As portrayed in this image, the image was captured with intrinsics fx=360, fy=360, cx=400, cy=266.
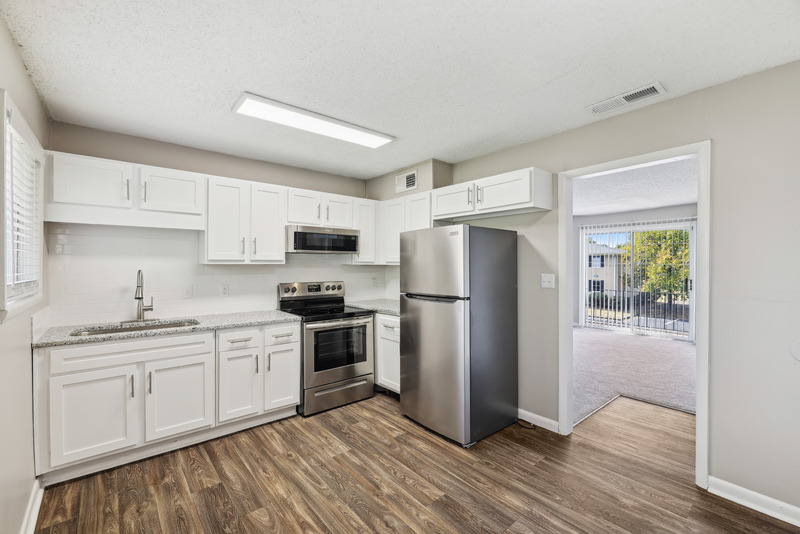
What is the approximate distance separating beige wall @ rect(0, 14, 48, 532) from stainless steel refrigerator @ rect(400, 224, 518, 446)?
2.48 metres

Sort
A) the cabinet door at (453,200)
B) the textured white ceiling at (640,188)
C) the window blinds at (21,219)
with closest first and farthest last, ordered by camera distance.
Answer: the window blinds at (21,219)
the cabinet door at (453,200)
the textured white ceiling at (640,188)

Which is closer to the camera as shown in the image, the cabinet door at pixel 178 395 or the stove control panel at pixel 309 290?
the cabinet door at pixel 178 395

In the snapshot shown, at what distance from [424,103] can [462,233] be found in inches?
38.6

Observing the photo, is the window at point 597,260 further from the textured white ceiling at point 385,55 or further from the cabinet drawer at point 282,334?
the cabinet drawer at point 282,334

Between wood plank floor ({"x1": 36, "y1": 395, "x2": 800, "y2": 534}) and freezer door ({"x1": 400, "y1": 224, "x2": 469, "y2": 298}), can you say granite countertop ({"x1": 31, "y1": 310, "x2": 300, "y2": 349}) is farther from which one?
freezer door ({"x1": 400, "y1": 224, "x2": 469, "y2": 298})

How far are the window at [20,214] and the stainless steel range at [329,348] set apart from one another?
1.86m

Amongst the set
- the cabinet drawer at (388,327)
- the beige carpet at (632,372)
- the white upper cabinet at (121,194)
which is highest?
the white upper cabinet at (121,194)

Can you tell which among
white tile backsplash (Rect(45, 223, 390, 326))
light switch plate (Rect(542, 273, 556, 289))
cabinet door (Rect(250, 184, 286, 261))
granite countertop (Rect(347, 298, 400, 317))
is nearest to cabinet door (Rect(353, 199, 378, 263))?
granite countertop (Rect(347, 298, 400, 317))

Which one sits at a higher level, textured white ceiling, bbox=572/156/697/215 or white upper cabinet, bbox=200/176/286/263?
textured white ceiling, bbox=572/156/697/215

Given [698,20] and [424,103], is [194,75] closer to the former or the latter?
[424,103]

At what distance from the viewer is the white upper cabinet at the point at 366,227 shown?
422 centimetres

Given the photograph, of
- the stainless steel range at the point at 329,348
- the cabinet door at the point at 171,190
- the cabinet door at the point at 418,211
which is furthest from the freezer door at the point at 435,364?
the cabinet door at the point at 171,190

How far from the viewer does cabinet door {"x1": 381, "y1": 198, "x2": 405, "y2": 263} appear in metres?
4.09

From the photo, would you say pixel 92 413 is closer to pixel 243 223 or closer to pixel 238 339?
pixel 238 339
